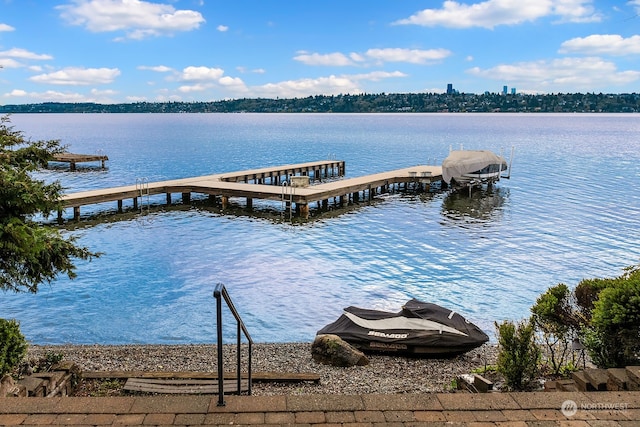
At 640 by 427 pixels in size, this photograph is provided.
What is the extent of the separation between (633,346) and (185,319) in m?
11.0

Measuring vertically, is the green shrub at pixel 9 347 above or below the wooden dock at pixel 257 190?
above

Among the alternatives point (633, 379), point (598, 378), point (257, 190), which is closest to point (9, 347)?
point (598, 378)

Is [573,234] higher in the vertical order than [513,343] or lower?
lower

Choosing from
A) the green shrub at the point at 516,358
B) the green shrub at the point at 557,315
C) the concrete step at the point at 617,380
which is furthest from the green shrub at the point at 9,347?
the green shrub at the point at 557,315

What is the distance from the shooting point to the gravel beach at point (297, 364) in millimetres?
8492

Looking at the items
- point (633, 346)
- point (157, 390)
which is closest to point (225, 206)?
point (157, 390)

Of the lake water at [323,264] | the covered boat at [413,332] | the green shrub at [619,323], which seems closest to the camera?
the green shrub at [619,323]

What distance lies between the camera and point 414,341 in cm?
1062

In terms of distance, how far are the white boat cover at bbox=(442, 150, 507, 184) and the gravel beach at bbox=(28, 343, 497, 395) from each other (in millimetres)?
26431

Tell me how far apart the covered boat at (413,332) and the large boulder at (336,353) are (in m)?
0.75

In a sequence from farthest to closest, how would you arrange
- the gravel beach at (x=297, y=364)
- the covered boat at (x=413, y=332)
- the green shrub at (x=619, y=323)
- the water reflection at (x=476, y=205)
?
1. the water reflection at (x=476, y=205)
2. the covered boat at (x=413, y=332)
3. the gravel beach at (x=297, y=364)
4. the green shrub at (x=619, y=323)

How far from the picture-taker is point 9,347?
21.3ft

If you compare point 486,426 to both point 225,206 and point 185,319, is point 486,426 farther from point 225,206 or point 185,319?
point 225,206

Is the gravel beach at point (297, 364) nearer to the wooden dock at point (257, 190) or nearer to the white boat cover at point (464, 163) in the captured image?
the wooden dock at point (257, 190)
